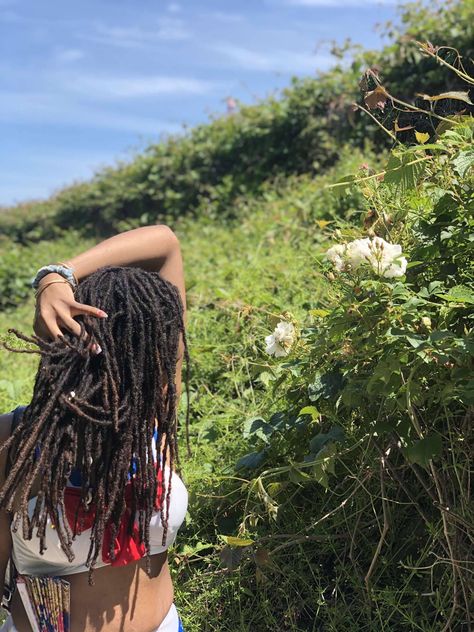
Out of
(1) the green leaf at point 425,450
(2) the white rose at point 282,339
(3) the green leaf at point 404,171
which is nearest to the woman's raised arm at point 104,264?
(2) the white rose at point 282,339

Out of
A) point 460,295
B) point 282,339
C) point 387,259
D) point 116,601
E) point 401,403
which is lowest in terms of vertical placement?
point 116,601

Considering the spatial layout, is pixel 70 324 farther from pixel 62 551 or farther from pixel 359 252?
pixel 359 252

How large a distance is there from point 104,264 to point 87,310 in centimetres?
23

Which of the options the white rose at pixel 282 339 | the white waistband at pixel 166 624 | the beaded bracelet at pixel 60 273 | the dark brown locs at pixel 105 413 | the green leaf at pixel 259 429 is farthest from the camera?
the green leaf at pixel 259 429

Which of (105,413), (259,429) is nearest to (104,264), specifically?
(105,413)

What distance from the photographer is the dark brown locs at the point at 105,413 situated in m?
1.50

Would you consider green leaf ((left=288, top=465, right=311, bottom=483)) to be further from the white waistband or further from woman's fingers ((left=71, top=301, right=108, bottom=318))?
woman's fingers ((left=71, top=301, right=108, bottom=318))

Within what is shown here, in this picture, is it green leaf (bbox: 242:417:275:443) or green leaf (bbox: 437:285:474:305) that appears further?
green leaf (bbox: 242:417:275:443)

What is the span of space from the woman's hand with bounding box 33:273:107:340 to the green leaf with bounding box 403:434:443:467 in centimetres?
83

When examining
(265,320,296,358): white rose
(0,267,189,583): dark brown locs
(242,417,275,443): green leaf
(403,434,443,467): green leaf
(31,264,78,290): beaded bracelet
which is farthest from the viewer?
(242,417,275,443): green leaf

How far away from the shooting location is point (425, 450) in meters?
1.84

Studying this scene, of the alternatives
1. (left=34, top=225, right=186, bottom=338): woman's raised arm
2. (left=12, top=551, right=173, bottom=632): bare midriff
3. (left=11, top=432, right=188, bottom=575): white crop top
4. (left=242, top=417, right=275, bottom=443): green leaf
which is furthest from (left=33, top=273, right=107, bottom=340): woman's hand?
(left=242, top=417, right=275, bottom=443): green leaf

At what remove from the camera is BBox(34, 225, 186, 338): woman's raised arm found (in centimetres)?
153

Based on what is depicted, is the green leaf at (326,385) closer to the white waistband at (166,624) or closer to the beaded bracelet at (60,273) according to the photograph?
the white waistband at (166,624)
